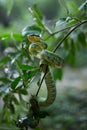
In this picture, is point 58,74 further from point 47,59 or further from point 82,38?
point 47,59

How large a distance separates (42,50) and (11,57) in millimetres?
345

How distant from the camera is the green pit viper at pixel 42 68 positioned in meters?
1.06

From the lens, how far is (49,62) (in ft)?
3.47

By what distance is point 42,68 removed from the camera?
1.12 meters

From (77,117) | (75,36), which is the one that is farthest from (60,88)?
(75,36)

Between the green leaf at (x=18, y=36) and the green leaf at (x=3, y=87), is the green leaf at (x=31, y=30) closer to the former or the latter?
the green leaf at (x=18, y=36)

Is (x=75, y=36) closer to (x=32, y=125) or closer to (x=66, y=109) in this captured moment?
(x=32, y=125)

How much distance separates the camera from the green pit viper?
3.47 ft

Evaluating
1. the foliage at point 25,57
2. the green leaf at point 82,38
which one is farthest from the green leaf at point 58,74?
the green leaf at point 82,38

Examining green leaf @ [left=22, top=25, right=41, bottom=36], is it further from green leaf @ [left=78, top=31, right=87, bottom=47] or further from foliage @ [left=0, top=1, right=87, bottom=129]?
green leaf @ [left=78, top=31, right=87, bottom=47]

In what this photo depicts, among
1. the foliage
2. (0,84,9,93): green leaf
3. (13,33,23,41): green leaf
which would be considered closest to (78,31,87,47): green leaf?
the foliage

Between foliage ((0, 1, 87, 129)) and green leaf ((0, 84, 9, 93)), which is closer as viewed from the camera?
foliage ((0, 1, 87, 129))

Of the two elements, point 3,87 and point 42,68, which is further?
point 3,87

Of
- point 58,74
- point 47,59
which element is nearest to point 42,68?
point 47,59
